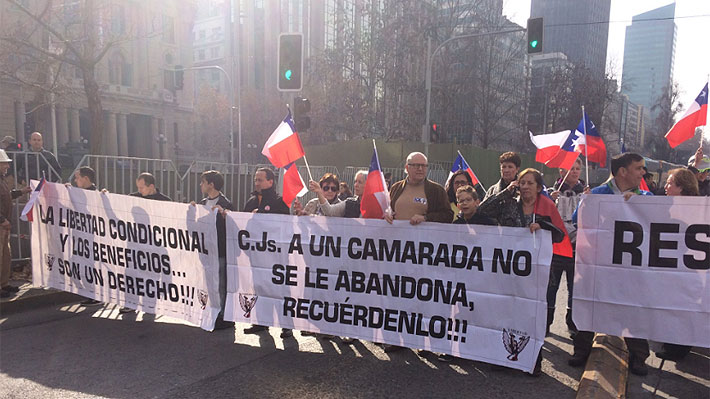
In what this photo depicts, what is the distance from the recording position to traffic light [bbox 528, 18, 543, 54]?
556 inches

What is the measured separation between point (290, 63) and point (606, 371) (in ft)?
23.6

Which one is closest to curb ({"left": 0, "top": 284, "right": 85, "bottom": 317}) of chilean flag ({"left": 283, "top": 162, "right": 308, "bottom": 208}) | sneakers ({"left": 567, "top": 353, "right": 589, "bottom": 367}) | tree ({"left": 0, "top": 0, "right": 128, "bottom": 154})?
chilean flag ({"left": 283, "top": 162, "right": 308, "bottom": 208})

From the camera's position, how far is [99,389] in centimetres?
388

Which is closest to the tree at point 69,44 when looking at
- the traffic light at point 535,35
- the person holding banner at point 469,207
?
the traffic light at point 535,35

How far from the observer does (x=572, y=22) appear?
2958 inches

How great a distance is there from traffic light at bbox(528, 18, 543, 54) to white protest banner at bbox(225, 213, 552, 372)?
11.6 metres

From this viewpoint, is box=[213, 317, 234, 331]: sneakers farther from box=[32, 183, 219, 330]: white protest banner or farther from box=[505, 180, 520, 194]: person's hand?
box=[505, 180, 520, 194]: person's hand

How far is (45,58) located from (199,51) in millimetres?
76306

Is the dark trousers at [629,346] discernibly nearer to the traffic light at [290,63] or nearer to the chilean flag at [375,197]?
the chilean flag at [375,197]

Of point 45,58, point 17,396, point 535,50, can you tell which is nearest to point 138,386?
point 17,396

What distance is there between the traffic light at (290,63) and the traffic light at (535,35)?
7662 millimetres

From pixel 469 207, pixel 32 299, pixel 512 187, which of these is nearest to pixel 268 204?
pixel 469 207

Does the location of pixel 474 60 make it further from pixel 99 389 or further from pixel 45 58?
pixel 99 389

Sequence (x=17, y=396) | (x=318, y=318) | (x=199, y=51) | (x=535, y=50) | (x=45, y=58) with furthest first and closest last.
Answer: (x=199, y=51) → (x=45, y=58) → (x=535, y=50) → (x=318, y=318) → (x=17, y=396)
